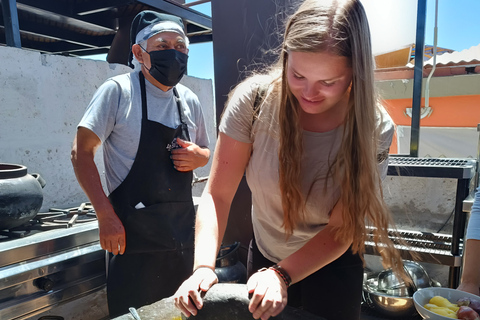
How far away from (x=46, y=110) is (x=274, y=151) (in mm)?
2362

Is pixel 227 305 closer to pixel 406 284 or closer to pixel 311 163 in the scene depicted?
pixel 311 163

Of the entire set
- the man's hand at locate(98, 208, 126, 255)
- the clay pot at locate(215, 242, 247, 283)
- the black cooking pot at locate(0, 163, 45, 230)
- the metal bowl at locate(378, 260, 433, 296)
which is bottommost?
the metal bowl at locate(378, 260, 433, 296)

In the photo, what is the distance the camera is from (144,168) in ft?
5.65

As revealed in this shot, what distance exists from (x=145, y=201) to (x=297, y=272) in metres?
0.95

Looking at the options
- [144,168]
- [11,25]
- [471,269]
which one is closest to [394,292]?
[471,269]

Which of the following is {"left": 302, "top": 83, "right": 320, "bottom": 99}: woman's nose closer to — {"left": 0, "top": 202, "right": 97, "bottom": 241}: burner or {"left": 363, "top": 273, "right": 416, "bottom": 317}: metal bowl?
{"left": 0, "top": 202, "right": 97, "bottom": 241}: burner

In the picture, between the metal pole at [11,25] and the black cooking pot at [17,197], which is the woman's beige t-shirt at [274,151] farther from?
the metal pole at [11,25]

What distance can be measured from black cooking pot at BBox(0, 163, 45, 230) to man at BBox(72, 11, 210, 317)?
0.31 m

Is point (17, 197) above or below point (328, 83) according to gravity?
below

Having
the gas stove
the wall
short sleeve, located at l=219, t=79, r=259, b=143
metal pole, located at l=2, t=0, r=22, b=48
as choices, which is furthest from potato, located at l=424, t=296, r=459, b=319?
metal pole, located at l=2, t=0, r=22, b=48

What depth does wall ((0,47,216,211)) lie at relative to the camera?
2533mm

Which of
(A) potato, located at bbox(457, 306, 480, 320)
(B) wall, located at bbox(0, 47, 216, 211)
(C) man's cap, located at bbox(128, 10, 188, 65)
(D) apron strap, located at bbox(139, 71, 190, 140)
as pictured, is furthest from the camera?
(B) wall, located at bbox(0, 47, 216, 211)

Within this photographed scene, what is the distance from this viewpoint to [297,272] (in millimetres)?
1050

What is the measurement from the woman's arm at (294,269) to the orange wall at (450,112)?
5.31 metres
